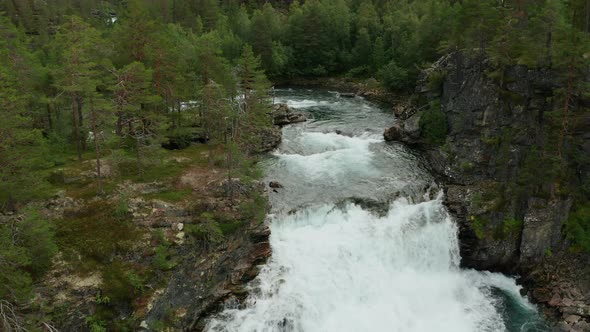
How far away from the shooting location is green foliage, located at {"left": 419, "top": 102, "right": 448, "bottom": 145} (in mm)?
41000

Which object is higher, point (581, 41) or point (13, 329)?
point (581, 41)

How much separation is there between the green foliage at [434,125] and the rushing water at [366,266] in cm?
388

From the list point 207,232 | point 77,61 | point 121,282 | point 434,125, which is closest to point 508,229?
point 434,125

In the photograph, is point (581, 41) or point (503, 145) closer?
point (581, 41)

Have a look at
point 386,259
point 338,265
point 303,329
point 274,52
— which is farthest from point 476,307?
point 274,52

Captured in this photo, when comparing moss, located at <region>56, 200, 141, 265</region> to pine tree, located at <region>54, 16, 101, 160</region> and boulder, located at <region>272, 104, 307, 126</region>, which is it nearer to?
pine tree, located at <region>54, 16, 101, 160</region>

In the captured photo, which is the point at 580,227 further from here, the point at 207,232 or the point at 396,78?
the point at 396,78

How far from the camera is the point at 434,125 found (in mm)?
41531

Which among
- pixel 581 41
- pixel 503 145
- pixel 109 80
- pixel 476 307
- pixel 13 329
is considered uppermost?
pixel 581 41

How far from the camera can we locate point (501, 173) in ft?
107

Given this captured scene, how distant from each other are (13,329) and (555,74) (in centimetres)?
3387

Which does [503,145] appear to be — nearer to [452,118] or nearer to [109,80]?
[452,118]

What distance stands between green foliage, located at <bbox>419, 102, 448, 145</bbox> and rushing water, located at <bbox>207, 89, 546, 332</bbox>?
153 inches

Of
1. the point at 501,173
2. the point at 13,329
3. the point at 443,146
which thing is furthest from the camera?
the point at 443,146
